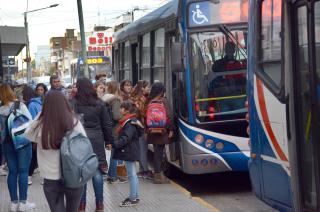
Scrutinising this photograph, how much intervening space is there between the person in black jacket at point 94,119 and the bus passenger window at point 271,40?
2.06m

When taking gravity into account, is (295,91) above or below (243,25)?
below

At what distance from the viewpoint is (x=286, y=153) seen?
18.8 ft

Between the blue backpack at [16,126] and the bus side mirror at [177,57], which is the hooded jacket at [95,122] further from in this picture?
the bus side mirror at [177,57]

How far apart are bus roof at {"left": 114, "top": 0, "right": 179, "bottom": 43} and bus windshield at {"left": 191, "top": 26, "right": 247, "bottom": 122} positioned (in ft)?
→ 2.81

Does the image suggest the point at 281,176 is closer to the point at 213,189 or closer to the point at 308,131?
the point at 308,131

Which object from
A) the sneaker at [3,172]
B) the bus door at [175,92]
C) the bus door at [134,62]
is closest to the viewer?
the bus door at [175,92]

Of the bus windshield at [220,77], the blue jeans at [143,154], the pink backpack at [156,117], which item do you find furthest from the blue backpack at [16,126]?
the blue jeans at [143,154]

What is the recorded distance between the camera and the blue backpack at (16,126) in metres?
7.56

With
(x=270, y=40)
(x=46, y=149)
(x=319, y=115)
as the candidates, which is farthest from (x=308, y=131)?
(x=46, y=149)

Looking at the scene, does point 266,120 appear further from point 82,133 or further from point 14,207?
point 14,207

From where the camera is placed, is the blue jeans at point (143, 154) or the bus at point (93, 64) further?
the bus at point (93, 64)

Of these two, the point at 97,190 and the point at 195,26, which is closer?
the point at 97,190

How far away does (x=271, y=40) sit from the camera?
20.3 feet

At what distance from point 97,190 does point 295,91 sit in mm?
3044
